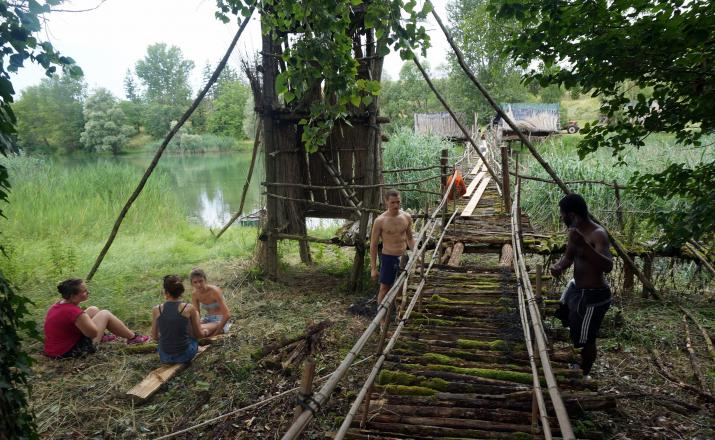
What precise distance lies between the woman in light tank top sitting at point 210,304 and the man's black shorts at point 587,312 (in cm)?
318

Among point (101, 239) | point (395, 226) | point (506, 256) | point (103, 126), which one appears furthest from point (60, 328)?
point (103, 126)

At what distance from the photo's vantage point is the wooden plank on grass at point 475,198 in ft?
24.8

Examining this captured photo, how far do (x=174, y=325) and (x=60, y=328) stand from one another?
3.68ft

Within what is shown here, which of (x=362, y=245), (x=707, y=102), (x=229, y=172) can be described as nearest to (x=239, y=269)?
(x=362, y=245)

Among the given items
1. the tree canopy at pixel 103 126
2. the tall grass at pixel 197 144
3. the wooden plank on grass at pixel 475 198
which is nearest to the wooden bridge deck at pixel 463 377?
the wooden plank on grass at pixel 475 198

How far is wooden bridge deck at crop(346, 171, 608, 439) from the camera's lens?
2.45 meters

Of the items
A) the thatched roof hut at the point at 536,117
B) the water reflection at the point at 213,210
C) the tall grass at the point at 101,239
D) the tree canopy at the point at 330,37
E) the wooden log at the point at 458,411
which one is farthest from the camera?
the thatched roof hut at the point at 536,117

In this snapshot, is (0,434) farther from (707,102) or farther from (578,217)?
(707,102)

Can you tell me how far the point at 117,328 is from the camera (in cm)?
432

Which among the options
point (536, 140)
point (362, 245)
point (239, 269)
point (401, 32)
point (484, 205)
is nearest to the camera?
point (401, 32)

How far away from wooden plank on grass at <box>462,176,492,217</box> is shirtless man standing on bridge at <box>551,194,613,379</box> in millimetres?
4198

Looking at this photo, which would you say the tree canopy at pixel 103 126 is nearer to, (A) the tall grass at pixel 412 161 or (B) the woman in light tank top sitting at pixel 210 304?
(A) the tall grass at pixel 412 161

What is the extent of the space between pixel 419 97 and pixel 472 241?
26.7 m

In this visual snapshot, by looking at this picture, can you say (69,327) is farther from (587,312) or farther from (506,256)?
(506,256)
